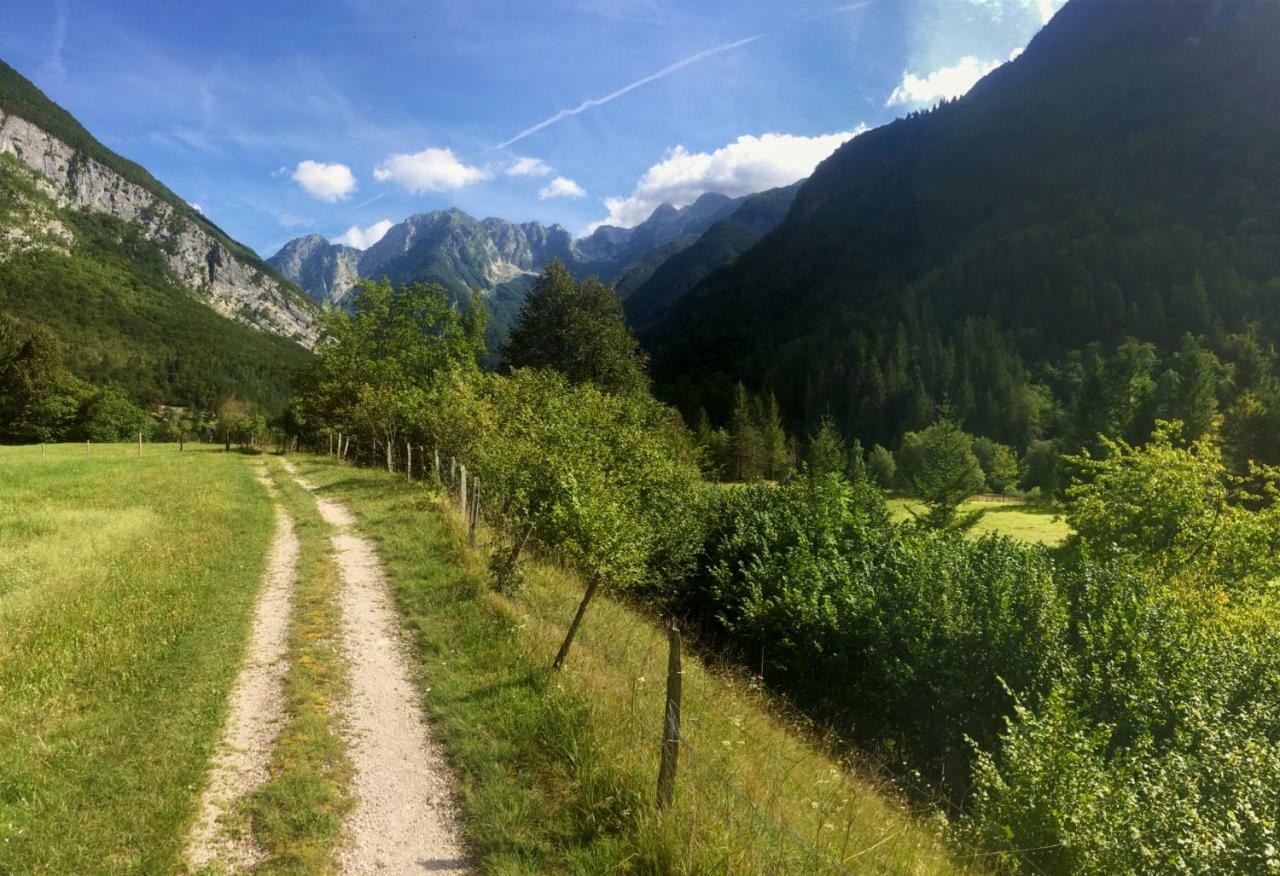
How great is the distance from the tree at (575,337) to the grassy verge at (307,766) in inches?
1519

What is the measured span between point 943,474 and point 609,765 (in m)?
54.0

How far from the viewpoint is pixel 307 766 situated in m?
6.92

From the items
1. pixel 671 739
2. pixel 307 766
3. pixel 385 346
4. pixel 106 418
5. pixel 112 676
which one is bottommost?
pixel 307 766

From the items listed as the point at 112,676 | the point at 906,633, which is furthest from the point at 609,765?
the point at 906,633

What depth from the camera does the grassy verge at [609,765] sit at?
5.66 m

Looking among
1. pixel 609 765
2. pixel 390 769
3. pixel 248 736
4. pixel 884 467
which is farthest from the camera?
pixel 884 467

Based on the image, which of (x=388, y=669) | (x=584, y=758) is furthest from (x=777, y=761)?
(x=388, y=669)

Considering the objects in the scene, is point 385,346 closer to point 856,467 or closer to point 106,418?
point 856,467

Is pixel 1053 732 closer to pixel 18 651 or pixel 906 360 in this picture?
pixel 18 651

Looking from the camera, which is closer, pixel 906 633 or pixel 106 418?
pixel 906 633

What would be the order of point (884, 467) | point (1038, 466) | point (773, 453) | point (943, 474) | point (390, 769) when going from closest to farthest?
point (390, 769)
point (943, 474)
point (1038, 466)
point (884, 467)
point (773, 453)

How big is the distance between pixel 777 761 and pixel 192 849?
7516 millimetres

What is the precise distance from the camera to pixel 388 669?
9.69 m

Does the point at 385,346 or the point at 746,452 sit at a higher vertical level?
the point at 385,346
